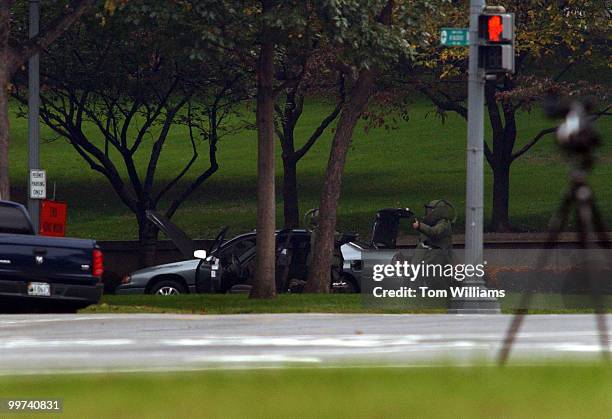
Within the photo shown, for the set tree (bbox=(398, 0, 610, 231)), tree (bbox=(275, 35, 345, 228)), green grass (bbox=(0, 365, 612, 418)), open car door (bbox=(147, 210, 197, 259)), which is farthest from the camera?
tree (bbox=(398, 0, 610, 231))

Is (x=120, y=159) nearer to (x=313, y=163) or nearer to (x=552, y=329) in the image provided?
(x=313, y=163)

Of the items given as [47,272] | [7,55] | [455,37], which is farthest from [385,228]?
[47,272]

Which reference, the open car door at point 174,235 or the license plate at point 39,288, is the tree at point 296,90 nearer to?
the open car door at point 174,235

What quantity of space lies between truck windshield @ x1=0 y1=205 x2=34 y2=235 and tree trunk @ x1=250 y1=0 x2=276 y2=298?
6.00 meters

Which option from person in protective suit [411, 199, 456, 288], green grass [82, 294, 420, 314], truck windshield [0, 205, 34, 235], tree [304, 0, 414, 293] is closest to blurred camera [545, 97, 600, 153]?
green grass [82, 294, 420, 314]

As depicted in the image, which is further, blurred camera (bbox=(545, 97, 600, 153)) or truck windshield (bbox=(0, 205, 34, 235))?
truck windshield (bbox=(0, 205, 34, 235))

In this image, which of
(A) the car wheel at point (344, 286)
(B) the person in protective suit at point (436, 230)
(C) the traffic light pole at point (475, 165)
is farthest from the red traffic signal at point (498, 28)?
(A) the car wheel at point (344, 286)

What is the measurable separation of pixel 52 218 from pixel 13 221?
6254 millimetres

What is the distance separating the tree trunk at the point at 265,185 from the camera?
86.0 feet

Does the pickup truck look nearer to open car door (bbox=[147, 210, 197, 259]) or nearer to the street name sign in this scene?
the street name sign


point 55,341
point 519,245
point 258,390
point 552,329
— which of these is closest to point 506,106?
point 519,245

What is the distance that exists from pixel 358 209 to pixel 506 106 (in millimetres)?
8288

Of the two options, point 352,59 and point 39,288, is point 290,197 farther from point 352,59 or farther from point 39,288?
point 39,288

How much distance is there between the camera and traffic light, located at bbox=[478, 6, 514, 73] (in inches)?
793
